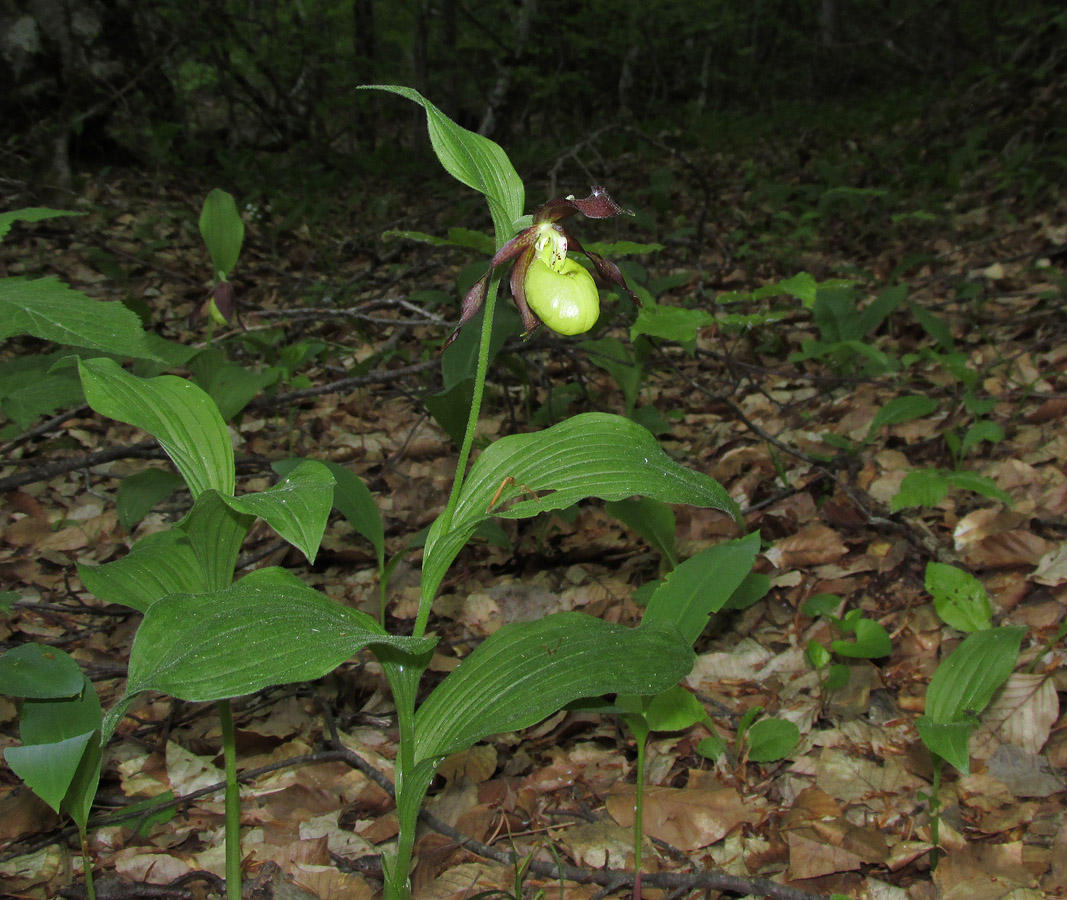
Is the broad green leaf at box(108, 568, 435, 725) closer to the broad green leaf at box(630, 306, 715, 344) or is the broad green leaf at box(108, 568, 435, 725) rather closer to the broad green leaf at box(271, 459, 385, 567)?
the broad green leaf at box(271, 459, 385, 567)

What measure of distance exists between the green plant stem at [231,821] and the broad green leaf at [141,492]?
2.91ft

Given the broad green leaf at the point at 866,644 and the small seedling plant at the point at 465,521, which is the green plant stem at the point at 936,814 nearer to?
the broad green leaf at the point at 866,644

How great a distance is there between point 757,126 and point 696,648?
8624 millimetres

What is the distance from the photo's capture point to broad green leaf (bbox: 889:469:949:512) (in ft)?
5.59

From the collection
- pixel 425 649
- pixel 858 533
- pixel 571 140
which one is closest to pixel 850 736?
pixel 858 533

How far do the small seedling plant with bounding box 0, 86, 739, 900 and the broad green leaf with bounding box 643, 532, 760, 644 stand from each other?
10cm

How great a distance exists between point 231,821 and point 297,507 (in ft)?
1.65

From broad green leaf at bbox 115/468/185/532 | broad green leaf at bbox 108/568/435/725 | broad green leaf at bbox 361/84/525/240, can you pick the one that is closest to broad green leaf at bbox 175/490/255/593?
broad green leaf at bbox 108/568/435/725

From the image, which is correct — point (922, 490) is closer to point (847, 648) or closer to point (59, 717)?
point (847, 648)

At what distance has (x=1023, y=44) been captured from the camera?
5590 mm

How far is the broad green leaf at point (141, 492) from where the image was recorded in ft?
6.00

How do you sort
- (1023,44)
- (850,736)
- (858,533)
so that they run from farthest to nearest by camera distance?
(1023,44) < (858,533) < (850,736)

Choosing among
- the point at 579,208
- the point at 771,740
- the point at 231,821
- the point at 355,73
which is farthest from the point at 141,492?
the point at 355,73

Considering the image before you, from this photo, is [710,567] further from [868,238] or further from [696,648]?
[868,238]
